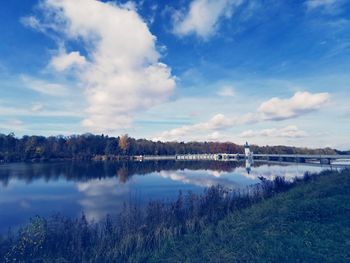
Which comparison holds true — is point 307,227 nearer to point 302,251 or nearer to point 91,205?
point 302,251

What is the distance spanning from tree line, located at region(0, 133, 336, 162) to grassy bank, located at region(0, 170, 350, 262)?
61899 mm

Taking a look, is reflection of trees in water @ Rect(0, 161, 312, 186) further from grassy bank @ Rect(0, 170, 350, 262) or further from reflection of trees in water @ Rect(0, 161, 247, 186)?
grassy bank @ Rect(0, 170, 350, 262)

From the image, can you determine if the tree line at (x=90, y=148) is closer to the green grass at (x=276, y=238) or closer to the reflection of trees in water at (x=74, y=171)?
the reflection of trees in water at (x=74, y=171)

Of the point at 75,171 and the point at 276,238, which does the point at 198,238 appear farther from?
the point at 75,171

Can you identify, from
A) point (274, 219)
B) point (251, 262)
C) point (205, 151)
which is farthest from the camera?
point (205, 151)

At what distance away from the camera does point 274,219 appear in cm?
858

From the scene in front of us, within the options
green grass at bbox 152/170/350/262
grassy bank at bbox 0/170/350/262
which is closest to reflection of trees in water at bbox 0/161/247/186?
grassy bank at bbox 0/170/350/262

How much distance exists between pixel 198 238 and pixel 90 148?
83439 millimetres

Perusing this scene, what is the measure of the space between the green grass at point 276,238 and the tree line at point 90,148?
211 feet

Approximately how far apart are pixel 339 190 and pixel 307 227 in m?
5.86

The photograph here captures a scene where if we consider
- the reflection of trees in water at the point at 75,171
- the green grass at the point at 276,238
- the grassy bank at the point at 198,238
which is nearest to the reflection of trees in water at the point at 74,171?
the reflection of trees in water at the point at 75,171

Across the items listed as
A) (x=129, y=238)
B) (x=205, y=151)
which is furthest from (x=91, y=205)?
(x=205, y=151)

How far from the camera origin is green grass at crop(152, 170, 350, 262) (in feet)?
20.0

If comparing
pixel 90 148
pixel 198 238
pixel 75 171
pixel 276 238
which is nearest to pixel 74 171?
pixel 75 171
